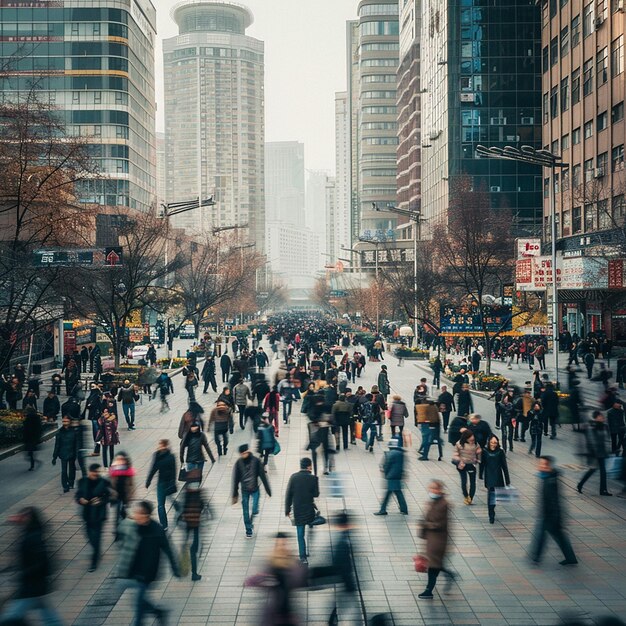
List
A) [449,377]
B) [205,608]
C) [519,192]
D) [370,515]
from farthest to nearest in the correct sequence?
[519,192] < [449,377] < [370,515] < [205,608]

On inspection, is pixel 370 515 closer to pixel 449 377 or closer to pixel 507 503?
pixel 507 503

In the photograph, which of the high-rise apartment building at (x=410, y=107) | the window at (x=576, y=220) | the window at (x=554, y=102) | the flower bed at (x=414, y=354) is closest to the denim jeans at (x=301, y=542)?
the flower bed at (x=414, y=354)

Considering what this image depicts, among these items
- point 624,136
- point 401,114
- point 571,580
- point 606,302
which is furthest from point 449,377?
point 401,114

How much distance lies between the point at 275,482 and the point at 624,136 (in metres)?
35.8

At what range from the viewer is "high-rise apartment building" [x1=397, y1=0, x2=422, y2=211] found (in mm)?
103375

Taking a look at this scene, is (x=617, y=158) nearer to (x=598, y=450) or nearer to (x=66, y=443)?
(x=598, y=450)

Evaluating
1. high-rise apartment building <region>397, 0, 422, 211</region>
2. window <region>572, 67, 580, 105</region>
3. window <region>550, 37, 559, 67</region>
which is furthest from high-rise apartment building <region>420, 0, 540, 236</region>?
window <region>572, 67, 580, 105</region>

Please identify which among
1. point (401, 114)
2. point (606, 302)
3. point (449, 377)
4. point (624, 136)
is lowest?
point (449, 377)

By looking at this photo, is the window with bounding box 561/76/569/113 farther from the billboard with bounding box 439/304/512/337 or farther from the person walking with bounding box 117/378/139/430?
the person walking with bounding box 117/378/139/430

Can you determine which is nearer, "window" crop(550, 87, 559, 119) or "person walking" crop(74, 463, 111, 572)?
"person walking" crop(74, 463, 111, 572)

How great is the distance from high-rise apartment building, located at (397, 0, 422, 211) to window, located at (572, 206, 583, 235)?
170ft

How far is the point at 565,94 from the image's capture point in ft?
175

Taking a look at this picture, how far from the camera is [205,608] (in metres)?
8.70

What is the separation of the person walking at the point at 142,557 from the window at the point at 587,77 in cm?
4708
